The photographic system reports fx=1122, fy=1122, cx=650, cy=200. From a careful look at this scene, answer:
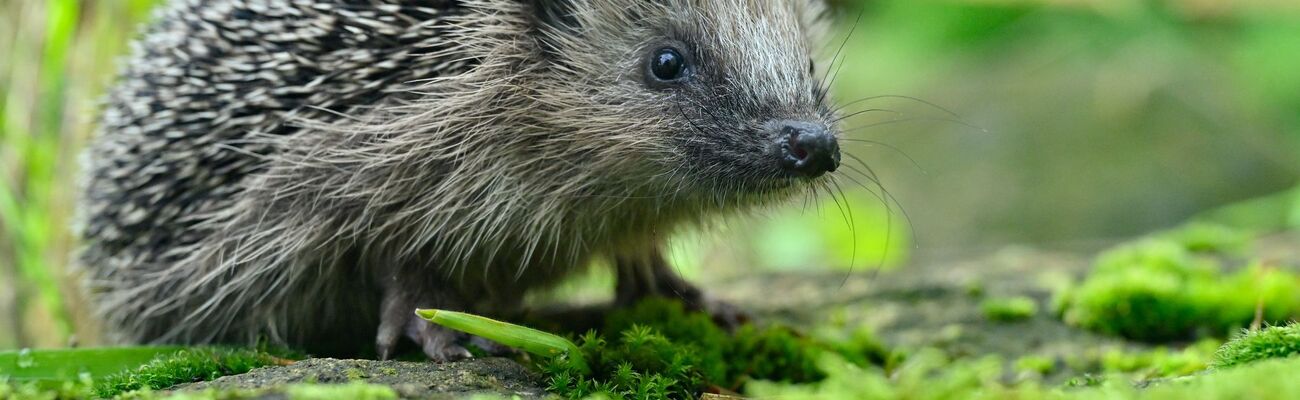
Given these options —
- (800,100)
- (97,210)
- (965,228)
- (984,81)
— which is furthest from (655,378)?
(984,81)

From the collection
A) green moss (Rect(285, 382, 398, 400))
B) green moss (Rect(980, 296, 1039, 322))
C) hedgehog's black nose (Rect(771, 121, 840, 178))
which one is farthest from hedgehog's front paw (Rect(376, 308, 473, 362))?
green moss (Rect(980, 296, 1039, 322))

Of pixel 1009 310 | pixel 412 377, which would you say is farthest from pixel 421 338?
pixel 1009 310

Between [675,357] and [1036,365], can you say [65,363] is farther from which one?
[1036,365]

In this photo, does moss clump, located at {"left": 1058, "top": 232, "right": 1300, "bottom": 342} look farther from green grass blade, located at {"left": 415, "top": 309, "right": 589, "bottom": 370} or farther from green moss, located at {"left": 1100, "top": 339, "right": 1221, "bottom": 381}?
green grass blade, located at {"left": 415, "top": 309, "right": 589, "bottom": 370}

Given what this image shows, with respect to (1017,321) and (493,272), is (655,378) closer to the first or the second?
(493,272)

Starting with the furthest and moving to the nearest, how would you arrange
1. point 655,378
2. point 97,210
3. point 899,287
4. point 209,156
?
point 899,287 → point 97,210 → point 209,156 → point 655,378
